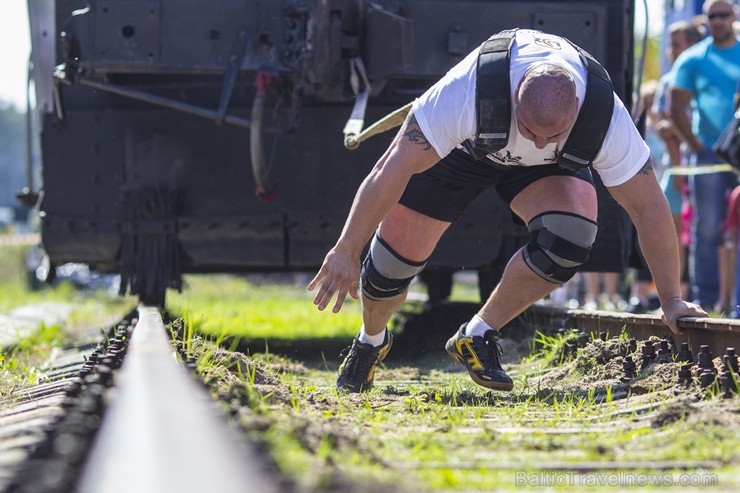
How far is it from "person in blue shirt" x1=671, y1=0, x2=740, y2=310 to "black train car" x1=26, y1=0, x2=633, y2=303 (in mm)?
2035

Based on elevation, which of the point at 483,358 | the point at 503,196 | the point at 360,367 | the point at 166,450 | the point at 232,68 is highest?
the point at 232,68

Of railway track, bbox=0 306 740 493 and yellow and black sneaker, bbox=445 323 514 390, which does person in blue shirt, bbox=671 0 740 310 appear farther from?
yellow and black sneaker, bbox=445 323 514 390

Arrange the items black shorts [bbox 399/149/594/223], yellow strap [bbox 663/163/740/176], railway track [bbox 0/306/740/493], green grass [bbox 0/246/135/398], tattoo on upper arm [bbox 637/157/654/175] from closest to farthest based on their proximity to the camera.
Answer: railway track [bbox 0/306/740/493], tattoo on upper arm [bbox 637/157/654/175], black shorts [bbox 399/149/594/223], green grass [bbox 0/246/135/398], yellow strap [bbox 663/163/740/176]

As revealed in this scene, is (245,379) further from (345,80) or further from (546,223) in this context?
(345,80)

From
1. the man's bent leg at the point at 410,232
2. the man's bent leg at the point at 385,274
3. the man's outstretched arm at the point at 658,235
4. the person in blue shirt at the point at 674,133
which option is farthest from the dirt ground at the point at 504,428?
the person in blue shirt at the point at 674,133

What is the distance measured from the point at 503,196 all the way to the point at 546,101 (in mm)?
1031

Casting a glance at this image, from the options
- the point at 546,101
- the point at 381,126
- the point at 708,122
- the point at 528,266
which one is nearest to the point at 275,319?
the point at 708,122

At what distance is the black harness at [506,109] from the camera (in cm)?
414

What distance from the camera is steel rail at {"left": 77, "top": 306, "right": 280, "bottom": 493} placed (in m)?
1.88

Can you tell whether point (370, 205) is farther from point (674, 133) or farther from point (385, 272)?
point (674, 133)

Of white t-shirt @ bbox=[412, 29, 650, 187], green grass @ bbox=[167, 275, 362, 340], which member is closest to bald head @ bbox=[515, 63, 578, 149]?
white t-shirt @ bbox=[412, 29, 650, 187]

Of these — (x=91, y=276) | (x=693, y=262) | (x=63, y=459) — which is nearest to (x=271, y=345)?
(x=693, y=262)

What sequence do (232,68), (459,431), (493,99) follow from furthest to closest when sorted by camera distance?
1. (232,68)
2. (493,99)
3. (459,431)

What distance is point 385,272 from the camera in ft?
16.1
